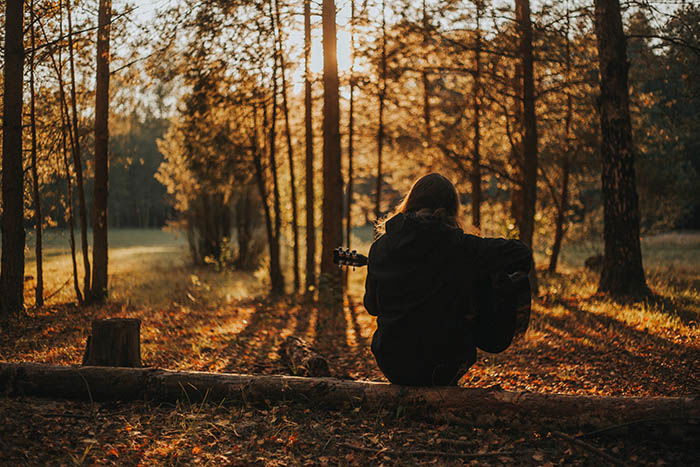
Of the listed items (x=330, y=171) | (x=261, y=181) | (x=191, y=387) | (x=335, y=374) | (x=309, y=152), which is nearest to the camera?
(x=191, y=387)

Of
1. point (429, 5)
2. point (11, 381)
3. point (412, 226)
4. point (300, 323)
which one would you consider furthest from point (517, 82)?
point (11, 381)

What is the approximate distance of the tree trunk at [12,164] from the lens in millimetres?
8469

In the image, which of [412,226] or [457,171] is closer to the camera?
[412,226]

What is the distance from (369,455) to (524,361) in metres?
3.22

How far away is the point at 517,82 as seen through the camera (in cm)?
1138

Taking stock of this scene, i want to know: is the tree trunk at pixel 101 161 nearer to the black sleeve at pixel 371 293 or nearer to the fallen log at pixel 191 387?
the fallen log at pixel 191 387

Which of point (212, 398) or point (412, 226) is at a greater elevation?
point (412, 226)

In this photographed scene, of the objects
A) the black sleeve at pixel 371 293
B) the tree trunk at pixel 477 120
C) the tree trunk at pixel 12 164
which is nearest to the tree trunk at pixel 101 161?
the tree trunk at pixel 12 164

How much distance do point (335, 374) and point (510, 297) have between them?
2.95 m

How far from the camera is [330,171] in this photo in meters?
11.1

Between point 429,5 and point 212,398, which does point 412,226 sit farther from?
point 429,5

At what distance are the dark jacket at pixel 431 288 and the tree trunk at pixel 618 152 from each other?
627 cm

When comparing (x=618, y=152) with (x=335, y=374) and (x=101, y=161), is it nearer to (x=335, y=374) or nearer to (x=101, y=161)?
(x=335, y=374)

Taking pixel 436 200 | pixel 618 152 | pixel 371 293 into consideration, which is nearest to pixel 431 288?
pixel 371 293
